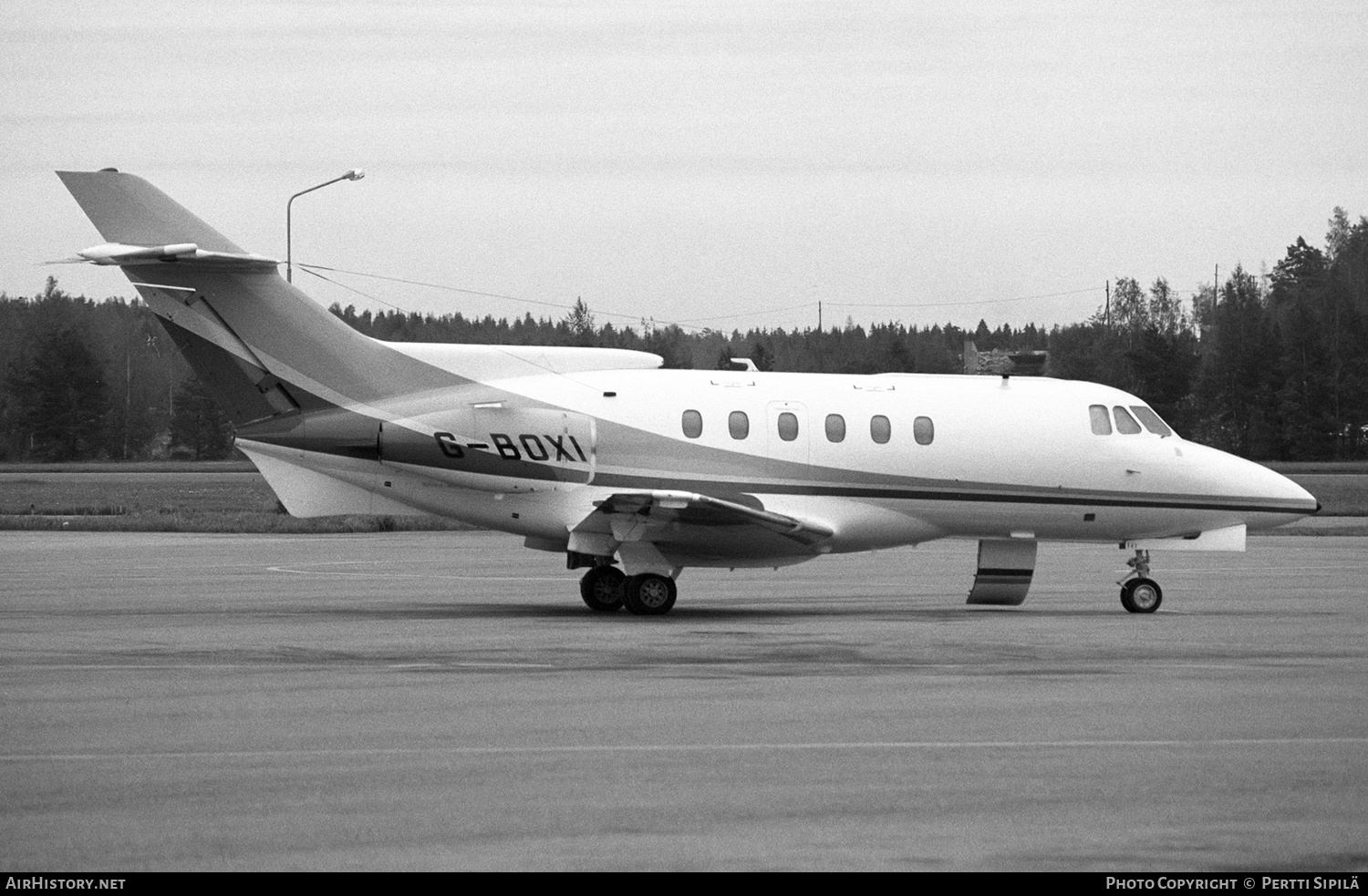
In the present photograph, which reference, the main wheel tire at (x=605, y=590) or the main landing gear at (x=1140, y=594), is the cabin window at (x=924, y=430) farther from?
the main wheel tire at (x=605, y=590)

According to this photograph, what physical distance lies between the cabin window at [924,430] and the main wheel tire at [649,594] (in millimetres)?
3964

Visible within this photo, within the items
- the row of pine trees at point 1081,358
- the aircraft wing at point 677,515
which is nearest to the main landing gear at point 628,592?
the aircraft wing at point 677,515

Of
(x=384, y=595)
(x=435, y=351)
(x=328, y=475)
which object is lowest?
(x=384, y=595)

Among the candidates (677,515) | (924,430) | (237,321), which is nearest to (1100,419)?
(924,430)

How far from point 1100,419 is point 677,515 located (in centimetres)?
646

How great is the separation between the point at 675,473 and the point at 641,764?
11.6 metres

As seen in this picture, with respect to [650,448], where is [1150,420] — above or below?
above

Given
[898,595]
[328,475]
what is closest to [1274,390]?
[898,595]

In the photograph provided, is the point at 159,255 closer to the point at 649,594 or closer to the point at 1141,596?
the point at 649,594

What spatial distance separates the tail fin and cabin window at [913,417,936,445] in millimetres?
6749

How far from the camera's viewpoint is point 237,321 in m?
21.4
